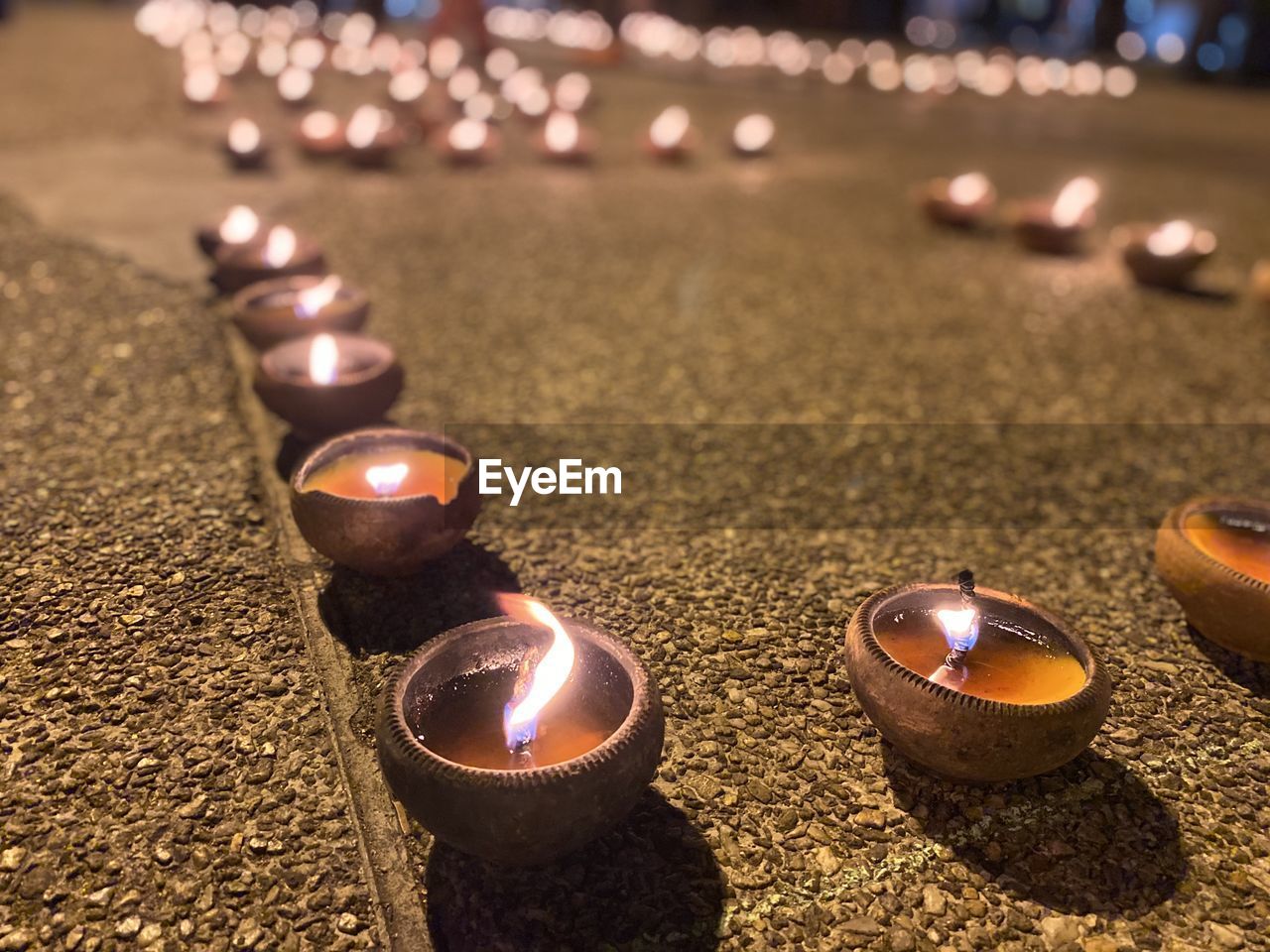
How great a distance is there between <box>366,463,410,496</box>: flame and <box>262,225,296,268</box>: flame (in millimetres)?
1884

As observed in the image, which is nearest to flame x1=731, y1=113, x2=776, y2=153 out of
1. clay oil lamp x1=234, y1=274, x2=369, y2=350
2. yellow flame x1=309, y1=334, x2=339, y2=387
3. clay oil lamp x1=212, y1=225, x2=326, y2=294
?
clay oil lamp x1=212, y1=225, x2=326, y2=294

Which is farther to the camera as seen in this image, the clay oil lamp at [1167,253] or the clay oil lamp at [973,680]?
the clay oil lamp at [1167,253]

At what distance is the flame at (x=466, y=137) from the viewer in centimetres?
763

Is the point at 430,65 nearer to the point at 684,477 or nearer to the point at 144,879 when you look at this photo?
the point at 684,477

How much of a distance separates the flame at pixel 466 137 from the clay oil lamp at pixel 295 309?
13.4 feet

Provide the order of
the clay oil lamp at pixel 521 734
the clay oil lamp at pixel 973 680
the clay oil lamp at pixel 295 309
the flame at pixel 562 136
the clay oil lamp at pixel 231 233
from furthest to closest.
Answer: the flame at pixel 562 136 < the clay oil lamp at pixel 231 233 < the clay oil lamp at pixel 295 309 < the clay oil lamp at pixel 973 680 < the clay oil lamp at pixel 521 734

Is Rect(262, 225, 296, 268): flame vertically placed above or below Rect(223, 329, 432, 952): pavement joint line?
above

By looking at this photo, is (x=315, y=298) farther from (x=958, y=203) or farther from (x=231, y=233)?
(x=958, y=203)

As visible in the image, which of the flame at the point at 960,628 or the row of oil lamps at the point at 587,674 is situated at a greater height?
the flame at the point at 960,628

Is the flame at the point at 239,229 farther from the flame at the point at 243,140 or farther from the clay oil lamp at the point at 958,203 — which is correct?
the clay oil lamp at the point at 958,203

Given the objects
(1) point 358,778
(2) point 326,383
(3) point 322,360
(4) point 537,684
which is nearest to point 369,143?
(3) point 322,360

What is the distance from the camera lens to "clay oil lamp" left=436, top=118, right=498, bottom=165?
7633 mm

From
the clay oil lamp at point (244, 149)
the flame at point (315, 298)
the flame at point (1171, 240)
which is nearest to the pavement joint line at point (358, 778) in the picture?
the flame at point (315, 298)

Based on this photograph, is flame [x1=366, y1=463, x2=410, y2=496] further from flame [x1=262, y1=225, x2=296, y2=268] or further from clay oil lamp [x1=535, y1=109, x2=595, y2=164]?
clay oil lamp [x1=535, y1=109, x2=595, y2=164]
